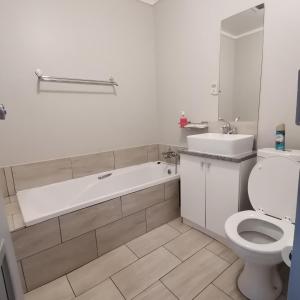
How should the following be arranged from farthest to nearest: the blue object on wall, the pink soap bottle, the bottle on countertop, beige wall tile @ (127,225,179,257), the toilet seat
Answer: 1. the pink soap bottle
2. beige wall tile @ (127,225,179,257)
3. the bottle on countertop
4. the toilet seat
5. the blue object on wall

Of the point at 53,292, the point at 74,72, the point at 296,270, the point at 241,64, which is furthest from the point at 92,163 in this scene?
the point at 296,270

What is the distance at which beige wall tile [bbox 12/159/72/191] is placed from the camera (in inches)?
74.0

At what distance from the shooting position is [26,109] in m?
1.86

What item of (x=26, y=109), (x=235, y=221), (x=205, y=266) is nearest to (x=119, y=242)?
(x=205, y=266)

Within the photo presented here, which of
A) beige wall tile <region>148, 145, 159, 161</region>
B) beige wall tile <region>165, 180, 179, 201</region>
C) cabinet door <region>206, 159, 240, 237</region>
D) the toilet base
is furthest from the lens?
beige wall tile <region>148, 145, 159, 161</region>

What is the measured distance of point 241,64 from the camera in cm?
182

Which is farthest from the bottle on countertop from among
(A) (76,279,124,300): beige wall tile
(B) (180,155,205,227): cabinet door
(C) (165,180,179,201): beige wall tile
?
(A) (76,279,124,300): beige wall tile

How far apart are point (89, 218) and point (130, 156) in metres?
1.12

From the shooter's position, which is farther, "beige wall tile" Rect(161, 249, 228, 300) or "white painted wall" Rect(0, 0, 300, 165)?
"white painted wall" Rect(0, 0, 300, 165)

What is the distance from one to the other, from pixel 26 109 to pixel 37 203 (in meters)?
0.87

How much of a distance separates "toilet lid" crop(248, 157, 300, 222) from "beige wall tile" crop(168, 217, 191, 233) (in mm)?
771

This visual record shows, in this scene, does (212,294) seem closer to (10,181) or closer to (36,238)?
(36,238)

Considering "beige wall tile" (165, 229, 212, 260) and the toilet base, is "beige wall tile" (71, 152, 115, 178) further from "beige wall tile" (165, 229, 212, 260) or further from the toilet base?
the toilet base

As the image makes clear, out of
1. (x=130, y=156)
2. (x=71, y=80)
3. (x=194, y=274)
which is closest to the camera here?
(x=194, y=274)
